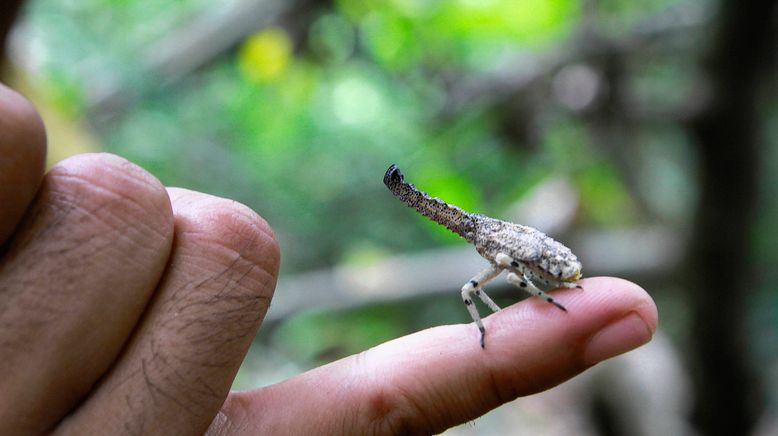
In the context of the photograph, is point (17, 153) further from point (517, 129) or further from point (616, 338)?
point (517, 129)

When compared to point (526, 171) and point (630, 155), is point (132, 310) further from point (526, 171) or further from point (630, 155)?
point (526, 171)

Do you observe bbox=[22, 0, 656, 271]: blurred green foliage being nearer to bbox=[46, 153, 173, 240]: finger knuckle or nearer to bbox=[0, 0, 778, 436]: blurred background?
bbox=[0, 0, 778, 436]: blurred background

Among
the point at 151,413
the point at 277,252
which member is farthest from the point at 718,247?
the point at 151,413

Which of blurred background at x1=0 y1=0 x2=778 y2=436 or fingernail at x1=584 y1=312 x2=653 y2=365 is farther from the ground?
fingernail at x1=584 y1=312 x2=653 y2=365

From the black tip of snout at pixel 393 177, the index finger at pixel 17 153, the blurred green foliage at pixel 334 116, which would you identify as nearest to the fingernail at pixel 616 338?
the black tip of snout at pixel 393 177

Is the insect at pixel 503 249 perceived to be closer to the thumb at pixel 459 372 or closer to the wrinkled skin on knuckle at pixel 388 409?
the thumb at pixel 459 372

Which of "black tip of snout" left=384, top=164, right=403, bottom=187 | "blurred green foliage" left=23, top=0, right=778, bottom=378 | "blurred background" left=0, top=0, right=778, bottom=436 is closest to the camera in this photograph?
"black tip of snout" left=384, top=164, right=403, bottom=187

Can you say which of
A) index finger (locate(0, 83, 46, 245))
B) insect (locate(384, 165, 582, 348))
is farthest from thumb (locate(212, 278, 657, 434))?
index finger (locate(0, 83, 46, 245))
